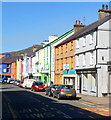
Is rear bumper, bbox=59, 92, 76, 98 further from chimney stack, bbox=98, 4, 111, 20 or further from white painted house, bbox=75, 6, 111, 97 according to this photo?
chimney stack, bbox=98, 4, 111, 20

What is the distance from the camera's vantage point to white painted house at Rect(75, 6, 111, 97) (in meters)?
26.7

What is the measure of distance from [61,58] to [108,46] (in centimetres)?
1563

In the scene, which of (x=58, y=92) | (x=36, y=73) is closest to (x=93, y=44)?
(x=58, y=92)

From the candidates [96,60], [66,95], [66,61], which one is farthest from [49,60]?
[66,95]

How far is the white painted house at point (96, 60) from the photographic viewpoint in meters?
26.7

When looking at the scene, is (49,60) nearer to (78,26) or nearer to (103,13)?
(78,26)

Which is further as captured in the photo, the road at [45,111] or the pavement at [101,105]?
the pavement at [101,105]

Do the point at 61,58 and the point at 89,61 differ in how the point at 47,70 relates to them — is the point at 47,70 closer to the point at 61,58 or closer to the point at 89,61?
the point at 61,58

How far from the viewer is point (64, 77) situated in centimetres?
3966

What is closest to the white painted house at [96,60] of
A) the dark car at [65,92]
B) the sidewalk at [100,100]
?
the sidewalk at [100,100]

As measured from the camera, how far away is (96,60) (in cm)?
2745

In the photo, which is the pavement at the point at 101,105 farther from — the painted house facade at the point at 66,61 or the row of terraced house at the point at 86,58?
the painted house facade at the point at 66,61

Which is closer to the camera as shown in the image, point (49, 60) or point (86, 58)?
point (86, 58)

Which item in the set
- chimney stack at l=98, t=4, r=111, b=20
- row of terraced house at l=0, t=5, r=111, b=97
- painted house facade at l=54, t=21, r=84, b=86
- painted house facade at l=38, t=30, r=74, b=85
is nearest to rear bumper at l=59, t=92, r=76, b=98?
row of terraced house at l=0, t=5, r=111, b=97
